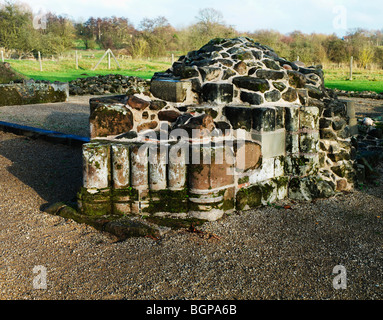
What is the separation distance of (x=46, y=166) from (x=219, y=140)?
10.6 feet

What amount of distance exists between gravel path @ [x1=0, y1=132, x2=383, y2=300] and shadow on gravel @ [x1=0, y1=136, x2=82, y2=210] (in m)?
0.34

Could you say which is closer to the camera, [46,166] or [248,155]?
[248,155]

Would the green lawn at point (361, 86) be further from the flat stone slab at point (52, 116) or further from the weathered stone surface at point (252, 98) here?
the weathered stone surface at point (252, 98)

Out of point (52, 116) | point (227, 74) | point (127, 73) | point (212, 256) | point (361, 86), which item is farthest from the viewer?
point (127, 73)

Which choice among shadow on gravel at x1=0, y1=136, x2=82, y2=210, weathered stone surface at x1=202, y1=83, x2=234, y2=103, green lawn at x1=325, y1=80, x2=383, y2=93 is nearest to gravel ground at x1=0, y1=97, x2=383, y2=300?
shadow on gravel at x1=0, y1=136, x2=82, y2=210

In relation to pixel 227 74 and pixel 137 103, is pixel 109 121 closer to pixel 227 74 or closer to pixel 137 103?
pixel 137 103

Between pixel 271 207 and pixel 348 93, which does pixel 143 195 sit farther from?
pixel 348 93

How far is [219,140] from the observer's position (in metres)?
4.48

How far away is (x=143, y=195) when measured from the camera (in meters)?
4.25

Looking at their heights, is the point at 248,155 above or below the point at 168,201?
above

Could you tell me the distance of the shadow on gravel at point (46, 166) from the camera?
5305mm

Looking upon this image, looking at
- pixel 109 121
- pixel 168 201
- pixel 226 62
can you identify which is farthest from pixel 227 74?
pixel 168 201

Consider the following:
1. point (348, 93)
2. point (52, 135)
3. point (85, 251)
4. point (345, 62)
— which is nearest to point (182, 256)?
point (85, 251)

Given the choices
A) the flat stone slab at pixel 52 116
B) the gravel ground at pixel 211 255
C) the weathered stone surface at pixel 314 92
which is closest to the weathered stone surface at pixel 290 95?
the weathered stone surface at pixel 314 92
